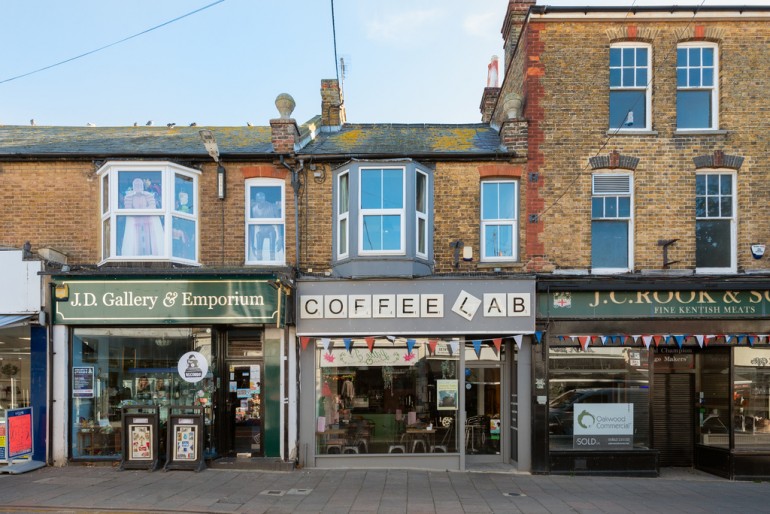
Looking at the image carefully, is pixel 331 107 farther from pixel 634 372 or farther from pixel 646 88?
pixel 634 372

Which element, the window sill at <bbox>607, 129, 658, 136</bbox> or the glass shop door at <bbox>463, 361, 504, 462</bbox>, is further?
the glass shop door at <bbox>463, 361, 504, 462</bbox>

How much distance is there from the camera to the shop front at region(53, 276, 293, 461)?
12125mm

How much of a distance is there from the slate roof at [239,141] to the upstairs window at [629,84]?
2.59 m

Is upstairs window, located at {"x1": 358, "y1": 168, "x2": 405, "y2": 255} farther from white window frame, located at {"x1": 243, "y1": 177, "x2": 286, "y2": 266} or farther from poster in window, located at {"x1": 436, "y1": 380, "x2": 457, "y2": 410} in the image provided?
poster in window, located at {"x1": 436, "y1": 380, "x2": 457, "y2": 410}

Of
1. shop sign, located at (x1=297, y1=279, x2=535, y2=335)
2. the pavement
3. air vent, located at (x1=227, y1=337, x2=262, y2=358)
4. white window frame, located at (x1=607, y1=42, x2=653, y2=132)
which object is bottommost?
the pavement

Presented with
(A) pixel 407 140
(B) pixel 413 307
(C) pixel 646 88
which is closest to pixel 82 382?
(B) pixel 413 307

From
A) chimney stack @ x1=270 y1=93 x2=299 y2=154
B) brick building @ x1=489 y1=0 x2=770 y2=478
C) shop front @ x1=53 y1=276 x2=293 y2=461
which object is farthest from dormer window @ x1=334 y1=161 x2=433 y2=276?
brick building @ x1=489 y1=0 x2=770 y2=478

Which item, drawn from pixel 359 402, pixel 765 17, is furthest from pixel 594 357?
pixel 765 17

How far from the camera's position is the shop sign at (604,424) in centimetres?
1221

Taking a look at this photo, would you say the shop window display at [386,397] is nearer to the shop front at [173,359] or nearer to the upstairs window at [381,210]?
the shop front at [173,359]

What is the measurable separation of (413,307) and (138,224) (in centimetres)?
589

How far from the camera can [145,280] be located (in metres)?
12.1

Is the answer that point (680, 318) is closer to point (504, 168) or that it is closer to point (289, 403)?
point (504, 168)

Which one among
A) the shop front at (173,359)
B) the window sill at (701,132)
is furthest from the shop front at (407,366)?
the window sill at (701,132)
